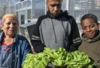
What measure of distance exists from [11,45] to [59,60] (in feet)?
2.52

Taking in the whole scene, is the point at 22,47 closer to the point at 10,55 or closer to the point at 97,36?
the point at 10,55

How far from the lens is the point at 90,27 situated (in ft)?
7.47

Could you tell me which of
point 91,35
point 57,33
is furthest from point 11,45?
point 91,35

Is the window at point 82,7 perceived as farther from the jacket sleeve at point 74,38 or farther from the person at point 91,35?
the person at point 91,35

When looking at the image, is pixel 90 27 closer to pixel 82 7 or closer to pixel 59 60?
pixel 59 60

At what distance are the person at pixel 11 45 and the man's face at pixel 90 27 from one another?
2.09 feet

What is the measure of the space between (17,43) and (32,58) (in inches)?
23.2

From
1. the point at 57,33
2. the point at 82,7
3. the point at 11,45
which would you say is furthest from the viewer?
the point at 82,7

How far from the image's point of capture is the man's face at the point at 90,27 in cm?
228

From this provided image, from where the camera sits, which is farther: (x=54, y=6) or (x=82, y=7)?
(x=82, y=7)

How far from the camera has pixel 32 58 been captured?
72.8 inches

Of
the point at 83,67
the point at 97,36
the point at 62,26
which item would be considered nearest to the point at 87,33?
the point at 97,36

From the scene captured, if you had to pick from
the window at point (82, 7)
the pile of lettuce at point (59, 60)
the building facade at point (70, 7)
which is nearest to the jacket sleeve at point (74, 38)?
the pile of lettuce at point (59, 60)

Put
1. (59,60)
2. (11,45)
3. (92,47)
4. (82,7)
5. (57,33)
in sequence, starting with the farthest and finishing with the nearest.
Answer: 1. (82,7)
2. (57,33)
3. (11,45)
4. (92,47)
5. (59,60)
